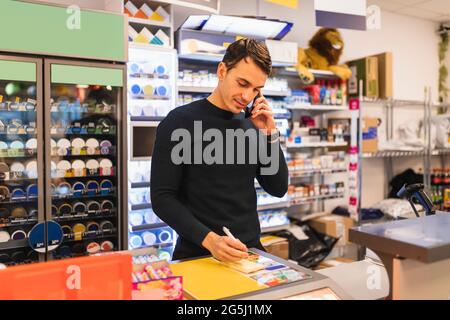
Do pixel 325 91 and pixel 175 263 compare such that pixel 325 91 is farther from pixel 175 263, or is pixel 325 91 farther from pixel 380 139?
pixel 175 263

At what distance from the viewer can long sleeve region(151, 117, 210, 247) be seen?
1.69m

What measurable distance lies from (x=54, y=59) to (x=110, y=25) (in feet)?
1.73

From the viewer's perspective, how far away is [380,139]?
5.33 meters

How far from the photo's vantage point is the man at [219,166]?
172cm

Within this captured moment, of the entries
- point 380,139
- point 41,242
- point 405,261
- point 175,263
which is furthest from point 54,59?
point 380,139

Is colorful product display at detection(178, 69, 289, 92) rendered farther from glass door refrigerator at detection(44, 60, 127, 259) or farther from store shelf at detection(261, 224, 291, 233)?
store shelf at detection(261, 224, 291, 233)

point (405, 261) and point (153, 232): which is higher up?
point (405, 261)

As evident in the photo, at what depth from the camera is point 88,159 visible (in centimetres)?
365

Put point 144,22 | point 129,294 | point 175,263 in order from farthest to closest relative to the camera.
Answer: point 144,22 → point 175,263 → point 129,294

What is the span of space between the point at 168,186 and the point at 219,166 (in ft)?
0.80

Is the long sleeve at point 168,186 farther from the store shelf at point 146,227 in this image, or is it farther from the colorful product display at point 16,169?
the store shelf at point 146,227

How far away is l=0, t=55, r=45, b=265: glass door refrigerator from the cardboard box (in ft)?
12.6

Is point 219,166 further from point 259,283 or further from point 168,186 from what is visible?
point 259,283

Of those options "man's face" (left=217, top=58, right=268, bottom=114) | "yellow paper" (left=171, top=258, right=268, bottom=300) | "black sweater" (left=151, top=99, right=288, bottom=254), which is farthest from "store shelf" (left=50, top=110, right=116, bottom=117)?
"yellow paper" (left=171, top=258, right=268, bottom=300)
